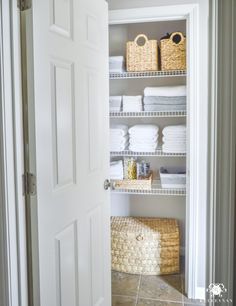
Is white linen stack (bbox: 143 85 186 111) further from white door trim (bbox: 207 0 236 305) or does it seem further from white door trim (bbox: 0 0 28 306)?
white door trim (bbox: 207 0 236 305)

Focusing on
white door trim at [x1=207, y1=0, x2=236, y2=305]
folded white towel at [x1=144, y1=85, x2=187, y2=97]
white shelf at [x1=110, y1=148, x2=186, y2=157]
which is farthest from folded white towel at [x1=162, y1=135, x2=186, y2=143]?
white door trim at [x1=207, y1=0, x2=236, y2=305]

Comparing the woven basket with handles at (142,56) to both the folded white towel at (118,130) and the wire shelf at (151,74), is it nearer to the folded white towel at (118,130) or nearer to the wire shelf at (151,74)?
the wire shelf at (151,74)

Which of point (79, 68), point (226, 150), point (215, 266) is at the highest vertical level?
point (79, 68)

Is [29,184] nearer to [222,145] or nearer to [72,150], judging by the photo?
[72,150]

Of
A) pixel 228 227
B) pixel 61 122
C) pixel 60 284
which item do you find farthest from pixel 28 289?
pixel 228 227

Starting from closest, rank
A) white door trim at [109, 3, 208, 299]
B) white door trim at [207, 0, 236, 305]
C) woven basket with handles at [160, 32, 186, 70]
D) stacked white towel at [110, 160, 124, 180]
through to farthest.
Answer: white door trim at [207, 0, 236, 305] → white door trim at [109, 3, 208, 299] → woven basket with handles at [160, 32, 186, 70] → stacked white towel at [110, 160, 124, 180]

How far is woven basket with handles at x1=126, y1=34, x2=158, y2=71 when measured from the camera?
2668 millimetres

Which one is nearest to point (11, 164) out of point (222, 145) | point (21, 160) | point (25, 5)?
point (21, 160)

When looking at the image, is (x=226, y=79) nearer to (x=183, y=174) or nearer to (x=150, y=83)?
(x=183, y=174)

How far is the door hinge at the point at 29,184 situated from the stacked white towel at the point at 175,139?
4.92ft

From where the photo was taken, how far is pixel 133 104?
2760mm

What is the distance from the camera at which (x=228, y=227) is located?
0.99m

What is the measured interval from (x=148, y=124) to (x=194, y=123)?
0.67 m

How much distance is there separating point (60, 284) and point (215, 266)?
875 millimetres
